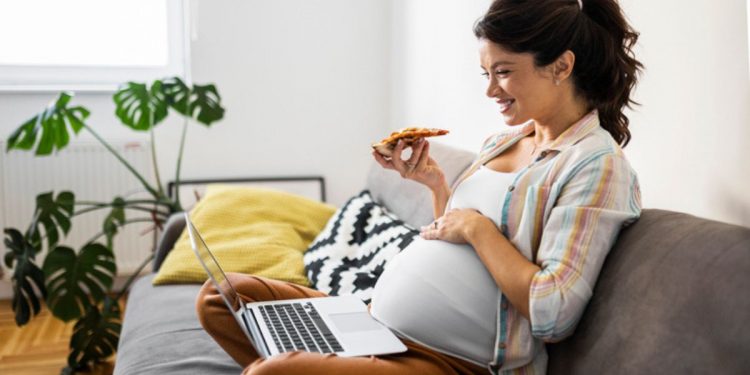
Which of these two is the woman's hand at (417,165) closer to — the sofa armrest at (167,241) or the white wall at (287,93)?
the sofa armrest at (167,241)

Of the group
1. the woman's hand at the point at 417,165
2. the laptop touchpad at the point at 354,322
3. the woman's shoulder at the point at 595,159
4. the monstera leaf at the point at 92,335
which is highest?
the woman's shoulder at the point at 595,159

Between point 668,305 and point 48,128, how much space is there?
233cm

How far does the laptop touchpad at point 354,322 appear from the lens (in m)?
1.35

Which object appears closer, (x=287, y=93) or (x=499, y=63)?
(x=499, y=63)

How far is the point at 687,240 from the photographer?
3.56 ft

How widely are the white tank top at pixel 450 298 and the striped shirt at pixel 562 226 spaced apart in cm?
3

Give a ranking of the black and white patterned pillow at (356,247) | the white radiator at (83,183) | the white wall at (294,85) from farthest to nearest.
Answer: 1. the white wall at (294,85)
2. the white radiator at (83,183)
3. the black and white patterned pillow at (356,247)

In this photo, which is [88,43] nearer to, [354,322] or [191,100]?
[191,100]

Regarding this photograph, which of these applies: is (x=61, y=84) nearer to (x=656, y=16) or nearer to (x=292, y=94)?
(x=292, y=94)

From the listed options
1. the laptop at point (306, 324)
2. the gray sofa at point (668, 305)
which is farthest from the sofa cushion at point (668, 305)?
the laptop at point (306, 324)

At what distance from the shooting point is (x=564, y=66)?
1.29 metres

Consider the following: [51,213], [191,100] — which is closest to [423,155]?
[51,213]

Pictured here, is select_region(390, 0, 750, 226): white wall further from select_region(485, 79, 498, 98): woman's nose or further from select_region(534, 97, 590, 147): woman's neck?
select_region(485, 79, 498, 98): woman's nose

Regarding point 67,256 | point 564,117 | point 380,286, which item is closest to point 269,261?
point 67,256
